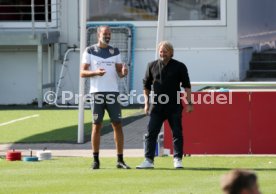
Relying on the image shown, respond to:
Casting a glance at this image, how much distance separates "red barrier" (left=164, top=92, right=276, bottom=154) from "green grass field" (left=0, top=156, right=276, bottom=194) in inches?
14.0

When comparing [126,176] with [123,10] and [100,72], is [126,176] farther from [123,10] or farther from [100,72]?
[123,10]

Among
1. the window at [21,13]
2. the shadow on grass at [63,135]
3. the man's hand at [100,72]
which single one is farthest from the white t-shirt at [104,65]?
the window at [21,13]

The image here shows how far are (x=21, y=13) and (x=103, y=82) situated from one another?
12.9 metres

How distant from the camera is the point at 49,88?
24.1m

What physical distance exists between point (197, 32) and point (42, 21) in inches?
164

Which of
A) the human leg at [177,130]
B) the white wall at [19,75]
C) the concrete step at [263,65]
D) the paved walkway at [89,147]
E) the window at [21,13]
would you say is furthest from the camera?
the concrete step at [263,65]

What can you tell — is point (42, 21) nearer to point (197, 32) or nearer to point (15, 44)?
point (15, 44)

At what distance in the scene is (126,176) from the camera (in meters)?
11.6

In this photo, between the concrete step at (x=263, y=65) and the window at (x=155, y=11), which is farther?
the concrete step at (x=263, y=65)

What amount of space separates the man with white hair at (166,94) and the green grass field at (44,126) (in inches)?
159

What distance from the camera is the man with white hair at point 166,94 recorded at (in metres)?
12.4

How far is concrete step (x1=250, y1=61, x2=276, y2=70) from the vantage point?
25297 millimetres

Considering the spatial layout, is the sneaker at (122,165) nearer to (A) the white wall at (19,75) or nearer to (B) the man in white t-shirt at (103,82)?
(B) the man in white t-shirt at (103,82)

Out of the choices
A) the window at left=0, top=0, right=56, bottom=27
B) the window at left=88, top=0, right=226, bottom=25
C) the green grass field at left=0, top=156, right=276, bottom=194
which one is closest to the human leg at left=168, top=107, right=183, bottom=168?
the green grass field at left=0, top=156, right=276, bottom=194
